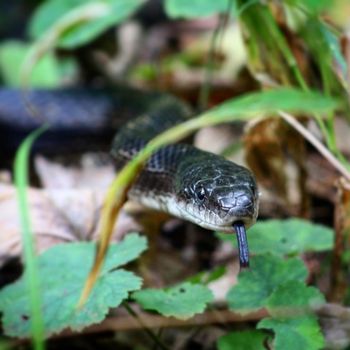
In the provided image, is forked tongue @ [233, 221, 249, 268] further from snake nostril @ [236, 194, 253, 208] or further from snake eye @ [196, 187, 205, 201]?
snake eye @ [196, 187, 205, 201]

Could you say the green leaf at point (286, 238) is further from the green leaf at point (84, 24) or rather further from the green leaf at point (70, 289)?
the green leaf at point (84, 24)

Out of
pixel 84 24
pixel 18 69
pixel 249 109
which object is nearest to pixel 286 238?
pixel 249 109

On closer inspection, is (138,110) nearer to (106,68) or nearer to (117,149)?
(117,149)

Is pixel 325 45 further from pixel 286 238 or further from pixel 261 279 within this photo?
pixel 261 279

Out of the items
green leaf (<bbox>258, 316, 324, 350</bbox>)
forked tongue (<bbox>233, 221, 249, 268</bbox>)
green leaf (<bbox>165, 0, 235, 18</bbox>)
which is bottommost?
green leaf (<bbox>258, 316, 324, 350</bbox>)

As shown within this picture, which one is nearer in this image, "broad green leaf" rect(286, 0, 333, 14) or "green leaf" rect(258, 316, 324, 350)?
"green leaf" rect(258, 316, 324, 350)

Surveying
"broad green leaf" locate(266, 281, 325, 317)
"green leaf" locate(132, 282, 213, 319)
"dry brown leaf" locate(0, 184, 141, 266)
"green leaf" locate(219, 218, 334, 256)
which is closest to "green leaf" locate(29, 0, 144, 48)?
"dry brown leaf" locate(0, 184, 141, 266)

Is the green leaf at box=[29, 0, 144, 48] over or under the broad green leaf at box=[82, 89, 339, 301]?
under

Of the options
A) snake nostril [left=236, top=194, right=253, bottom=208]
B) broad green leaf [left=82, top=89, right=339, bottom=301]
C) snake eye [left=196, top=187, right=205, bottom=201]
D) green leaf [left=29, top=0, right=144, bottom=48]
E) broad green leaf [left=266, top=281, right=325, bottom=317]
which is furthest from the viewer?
green leaf [left=29, top=0, right=144, bottom=48]
